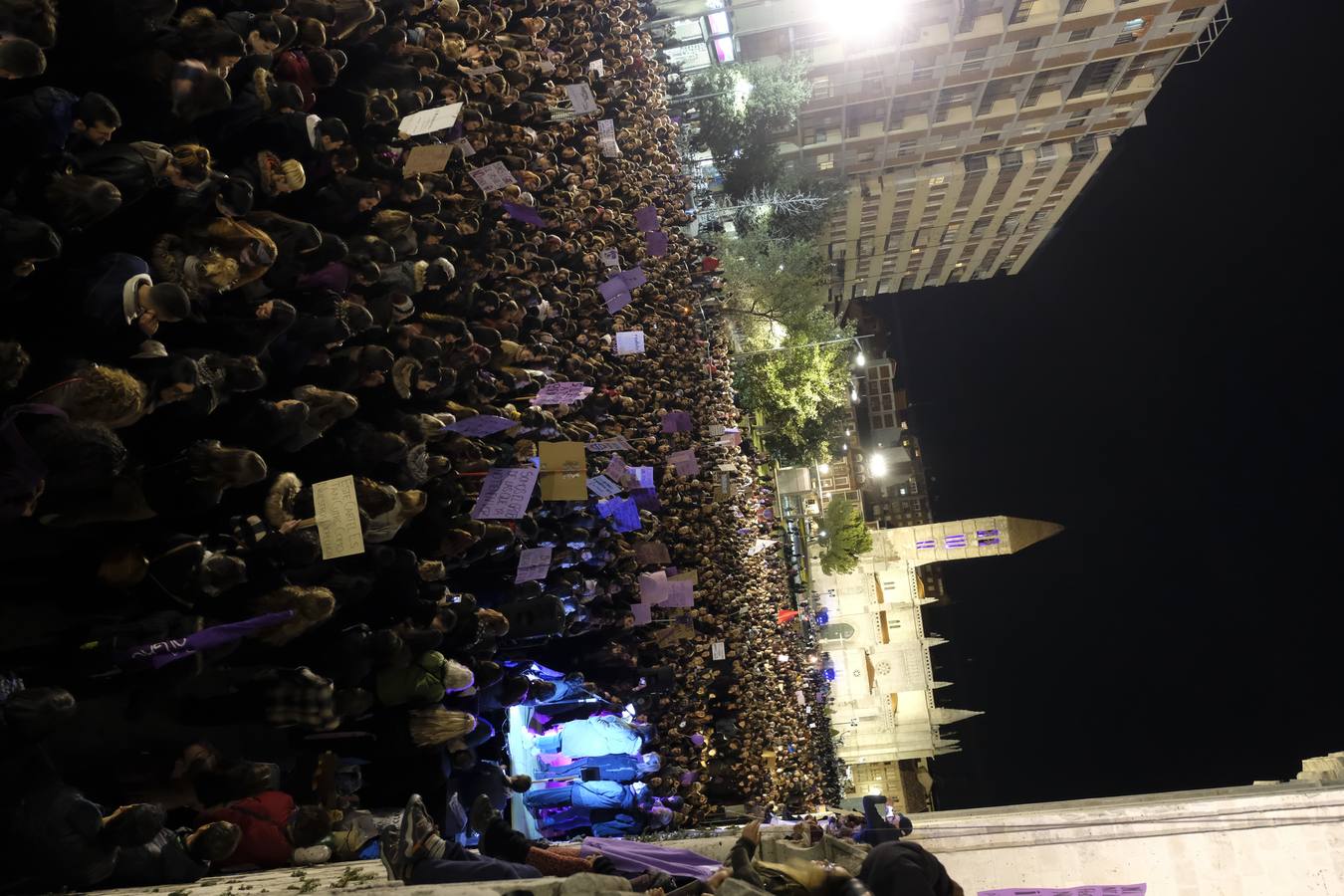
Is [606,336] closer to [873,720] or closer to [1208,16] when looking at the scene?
[873,720]

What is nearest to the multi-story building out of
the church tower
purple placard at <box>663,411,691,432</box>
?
the church tower

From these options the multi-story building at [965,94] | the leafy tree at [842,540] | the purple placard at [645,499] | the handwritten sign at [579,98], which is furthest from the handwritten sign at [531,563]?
the leafy tree at [842,540]

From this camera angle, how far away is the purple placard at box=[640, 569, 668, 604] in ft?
35.0

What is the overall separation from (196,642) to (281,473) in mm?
1067

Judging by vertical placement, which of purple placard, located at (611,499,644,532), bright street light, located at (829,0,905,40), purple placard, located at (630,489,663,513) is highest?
bright street light, located at (829,0,905,40)

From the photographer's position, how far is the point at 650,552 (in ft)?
37.1

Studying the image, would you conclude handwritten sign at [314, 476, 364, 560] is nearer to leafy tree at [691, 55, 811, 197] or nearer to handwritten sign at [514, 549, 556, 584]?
handwritten sign at [514, 549, 556, 584]

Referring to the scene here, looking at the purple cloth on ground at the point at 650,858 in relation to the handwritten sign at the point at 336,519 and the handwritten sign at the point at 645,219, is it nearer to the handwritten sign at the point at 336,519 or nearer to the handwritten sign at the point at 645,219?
the handwritten sign at the point at 336,519

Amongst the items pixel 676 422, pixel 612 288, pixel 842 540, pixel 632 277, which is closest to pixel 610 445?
pixel 612 288

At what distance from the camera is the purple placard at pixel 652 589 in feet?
35.0

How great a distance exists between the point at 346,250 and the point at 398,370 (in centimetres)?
87

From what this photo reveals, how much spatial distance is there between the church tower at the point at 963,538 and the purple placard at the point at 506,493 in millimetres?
31586

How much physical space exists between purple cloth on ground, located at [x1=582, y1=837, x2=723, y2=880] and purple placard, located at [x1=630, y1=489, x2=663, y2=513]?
5414 millimetres

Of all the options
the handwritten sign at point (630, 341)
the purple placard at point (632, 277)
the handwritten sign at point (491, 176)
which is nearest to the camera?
the handwritten sign at point (491, 176)
